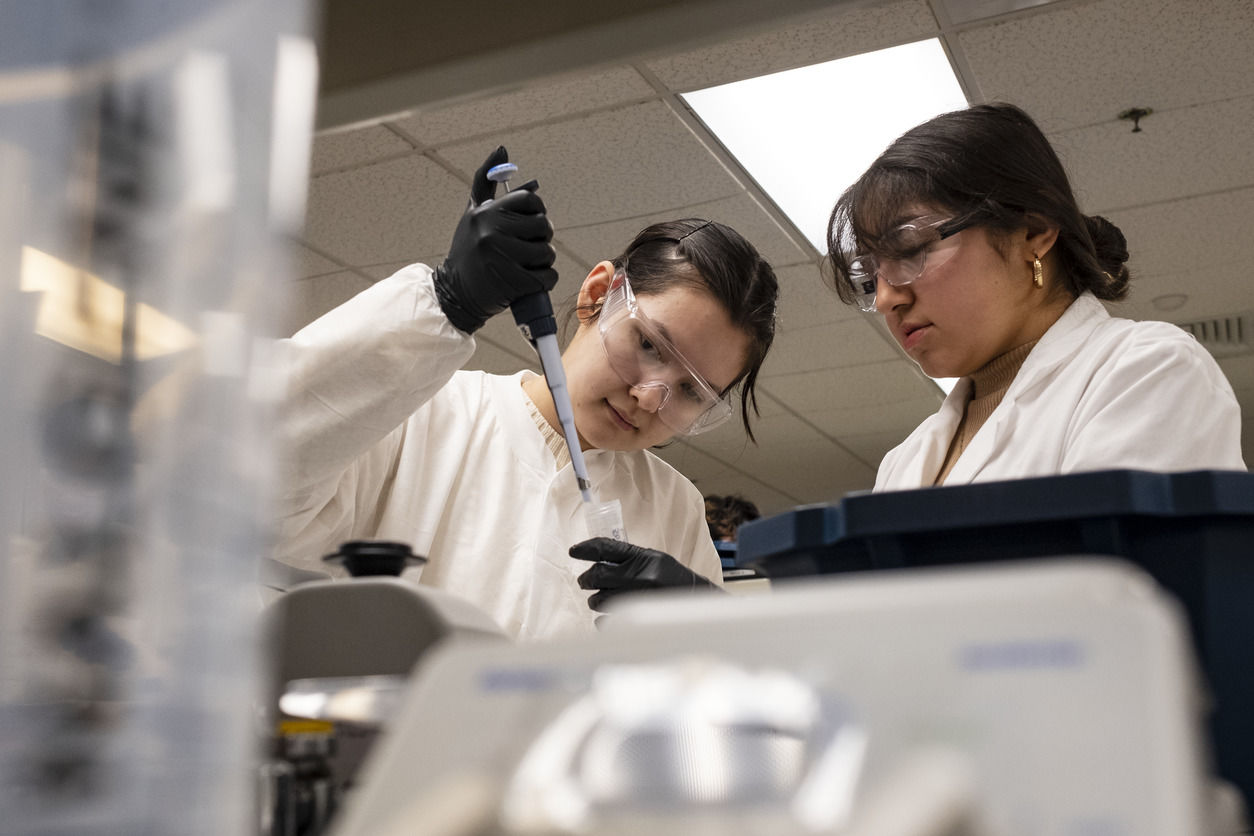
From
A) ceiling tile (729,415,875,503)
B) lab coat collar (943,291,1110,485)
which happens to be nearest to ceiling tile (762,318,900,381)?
ceiling tile (729,415,875,503)

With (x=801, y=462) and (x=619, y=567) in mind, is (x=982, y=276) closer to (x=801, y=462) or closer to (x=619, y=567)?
(x=619, y=567)

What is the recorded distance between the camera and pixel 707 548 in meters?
1.91

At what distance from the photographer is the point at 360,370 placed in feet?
4.02

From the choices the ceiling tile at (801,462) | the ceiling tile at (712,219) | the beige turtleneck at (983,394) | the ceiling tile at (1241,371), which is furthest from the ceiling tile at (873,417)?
the beige turtleneck at (983,394)

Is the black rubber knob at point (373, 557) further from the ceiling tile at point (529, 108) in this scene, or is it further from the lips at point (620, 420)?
the ceiling tile at point (529, 108)

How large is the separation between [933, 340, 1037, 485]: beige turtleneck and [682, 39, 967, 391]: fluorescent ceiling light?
166cm

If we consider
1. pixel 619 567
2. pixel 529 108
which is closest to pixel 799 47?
pixel 529 108

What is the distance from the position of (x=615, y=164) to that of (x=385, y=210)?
0.81 metres

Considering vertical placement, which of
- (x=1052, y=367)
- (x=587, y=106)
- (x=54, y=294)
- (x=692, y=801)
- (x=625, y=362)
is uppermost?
(x=587, y=106)

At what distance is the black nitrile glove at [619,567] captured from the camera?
3.98 feet

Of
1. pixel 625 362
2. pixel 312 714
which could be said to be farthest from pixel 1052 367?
pixel 312 714

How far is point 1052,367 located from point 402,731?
103 centimetres

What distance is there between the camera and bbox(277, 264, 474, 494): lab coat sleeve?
3.98 feet

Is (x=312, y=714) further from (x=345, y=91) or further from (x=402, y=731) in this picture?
(x=345, y=91)
